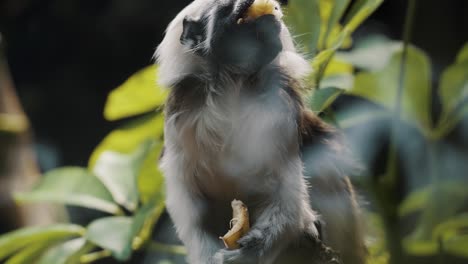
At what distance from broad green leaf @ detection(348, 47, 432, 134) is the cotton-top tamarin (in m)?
0.19

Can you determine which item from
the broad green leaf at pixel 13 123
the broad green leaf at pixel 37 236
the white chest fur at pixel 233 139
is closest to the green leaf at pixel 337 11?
the white chest fur at pixel 233 139

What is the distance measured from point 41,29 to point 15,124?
0.54 metres

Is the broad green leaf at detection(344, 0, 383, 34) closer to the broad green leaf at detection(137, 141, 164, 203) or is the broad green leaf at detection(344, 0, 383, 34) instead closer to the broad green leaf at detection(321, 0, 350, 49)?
the broad green leaf at detection(321, 0, 350, 49)

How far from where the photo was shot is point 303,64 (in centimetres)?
122

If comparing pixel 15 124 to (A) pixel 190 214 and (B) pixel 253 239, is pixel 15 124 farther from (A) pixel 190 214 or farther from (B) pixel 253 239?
(B) pixel 253 239

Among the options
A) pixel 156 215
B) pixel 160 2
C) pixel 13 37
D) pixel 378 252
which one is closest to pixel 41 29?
pixel 13 37

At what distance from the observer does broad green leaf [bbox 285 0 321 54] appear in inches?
51.8

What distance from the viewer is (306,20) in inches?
52.4

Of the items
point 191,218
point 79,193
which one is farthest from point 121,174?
point 191,218

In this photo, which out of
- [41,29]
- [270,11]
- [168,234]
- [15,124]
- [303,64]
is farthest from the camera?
[15,124]

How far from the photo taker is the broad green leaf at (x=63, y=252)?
1424 mm

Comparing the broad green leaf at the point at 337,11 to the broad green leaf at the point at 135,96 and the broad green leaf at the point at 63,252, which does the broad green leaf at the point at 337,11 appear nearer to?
the broad green leaf at the point at 135,96

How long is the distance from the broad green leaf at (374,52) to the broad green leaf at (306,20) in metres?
0.25

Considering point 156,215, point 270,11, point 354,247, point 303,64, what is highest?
point 270,11
